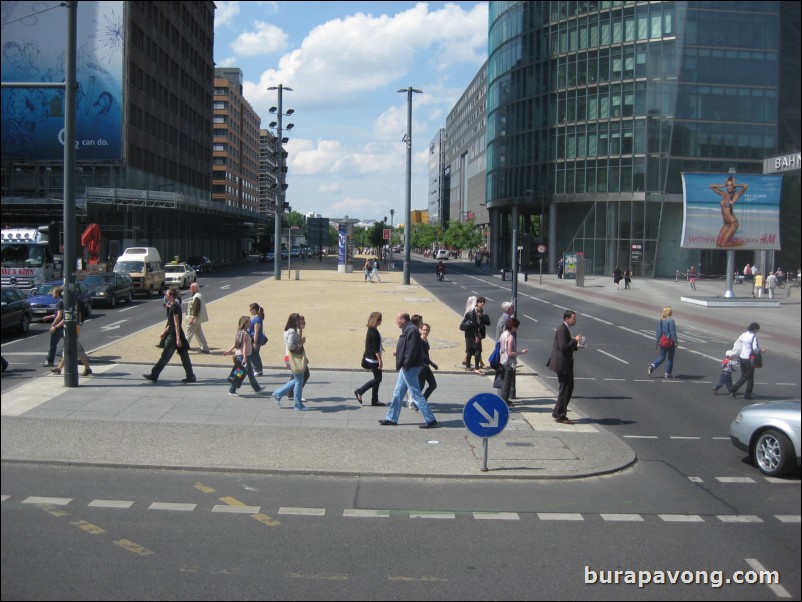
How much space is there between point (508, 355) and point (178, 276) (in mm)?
41126

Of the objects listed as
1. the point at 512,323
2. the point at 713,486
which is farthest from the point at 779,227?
the point at 512,323

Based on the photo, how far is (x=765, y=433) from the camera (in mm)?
6023

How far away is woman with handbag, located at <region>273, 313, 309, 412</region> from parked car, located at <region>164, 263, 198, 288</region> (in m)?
38.4

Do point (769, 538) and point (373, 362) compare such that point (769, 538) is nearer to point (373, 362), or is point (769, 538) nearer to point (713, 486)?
point (713, 486)

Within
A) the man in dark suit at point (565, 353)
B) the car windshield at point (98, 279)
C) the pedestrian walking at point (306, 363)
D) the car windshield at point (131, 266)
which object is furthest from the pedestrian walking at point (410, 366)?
the car windshield at point (131, 266)

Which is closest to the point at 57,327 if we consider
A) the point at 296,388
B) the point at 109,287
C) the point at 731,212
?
the point at 296,388

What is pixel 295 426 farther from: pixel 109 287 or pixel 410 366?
pixel 109 287

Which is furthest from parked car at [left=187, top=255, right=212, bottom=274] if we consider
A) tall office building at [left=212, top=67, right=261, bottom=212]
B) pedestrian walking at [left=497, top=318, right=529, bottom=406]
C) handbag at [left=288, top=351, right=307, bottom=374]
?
pedestrian walking at [left=497, top=318, right=529, bottom=406]

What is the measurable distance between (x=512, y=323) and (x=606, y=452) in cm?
376

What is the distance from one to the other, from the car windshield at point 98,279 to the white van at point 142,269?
11.8 feet

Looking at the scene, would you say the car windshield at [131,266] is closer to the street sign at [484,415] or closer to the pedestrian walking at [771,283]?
the street sign at [484,415]

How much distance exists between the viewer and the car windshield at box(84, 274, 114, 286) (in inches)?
1458

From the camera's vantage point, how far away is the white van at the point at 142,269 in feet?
142

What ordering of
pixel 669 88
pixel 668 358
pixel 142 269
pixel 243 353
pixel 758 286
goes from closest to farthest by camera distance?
pixel 758 286 < pixel 669 88 < pixel 243 353 < pixel 668 358 < pixel 142 269
